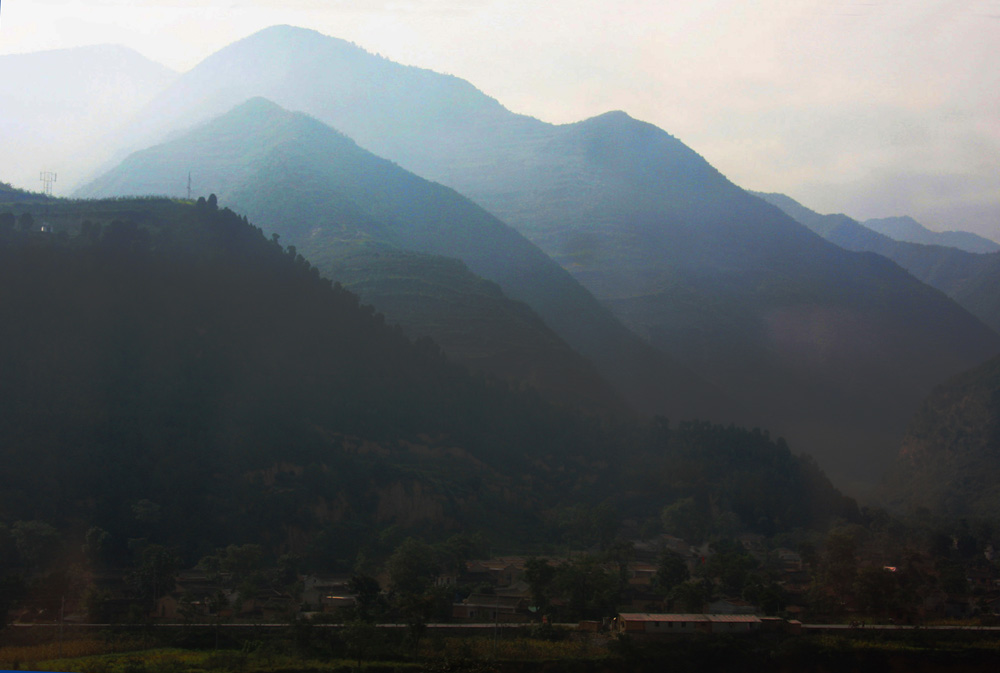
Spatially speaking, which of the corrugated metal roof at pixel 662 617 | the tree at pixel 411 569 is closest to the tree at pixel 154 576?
the tree at pixel 411 569

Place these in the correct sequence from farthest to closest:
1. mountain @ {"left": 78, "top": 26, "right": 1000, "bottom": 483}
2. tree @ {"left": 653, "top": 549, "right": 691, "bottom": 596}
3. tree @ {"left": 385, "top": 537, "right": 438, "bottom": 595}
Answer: mountain @ {"left": 78, "top": 26, "right": 1000, "bottom": 483} < tree @ {"left": 653, "top": 549, "right": 691, "bottom": 596} < tree @ {"left": 385, "top": 537, "right": 438, "bottom": 595}

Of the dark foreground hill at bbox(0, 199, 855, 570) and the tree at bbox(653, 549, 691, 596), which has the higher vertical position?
the dark foreground hill at bbox(0, 199, 855, 570)

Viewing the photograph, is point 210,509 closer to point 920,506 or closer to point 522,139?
point 920,506

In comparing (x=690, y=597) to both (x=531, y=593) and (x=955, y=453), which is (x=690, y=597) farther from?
(x=955, y=453)

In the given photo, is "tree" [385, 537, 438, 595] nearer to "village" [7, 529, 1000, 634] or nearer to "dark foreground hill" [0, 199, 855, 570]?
"village" [7, 529, 1000, 634]

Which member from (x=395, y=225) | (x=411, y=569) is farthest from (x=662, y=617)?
(x=395, y=225)

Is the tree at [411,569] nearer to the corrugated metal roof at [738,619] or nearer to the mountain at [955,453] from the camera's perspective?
the corrugated metal roof at [738,619]

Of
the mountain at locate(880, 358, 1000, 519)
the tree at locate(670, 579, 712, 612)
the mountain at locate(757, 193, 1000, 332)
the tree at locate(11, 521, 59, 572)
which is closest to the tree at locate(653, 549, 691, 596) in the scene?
the tree at locate(670, 579, 712, 612)

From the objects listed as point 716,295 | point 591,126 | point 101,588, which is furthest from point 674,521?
point 591,126
